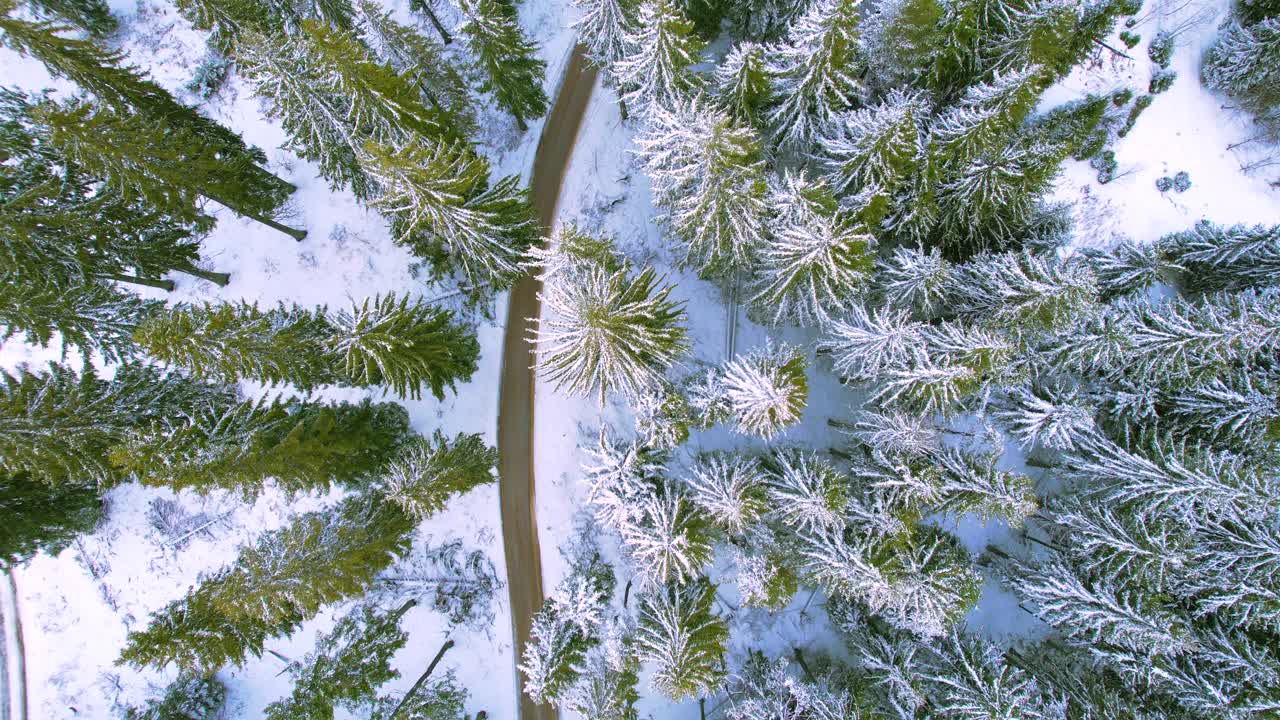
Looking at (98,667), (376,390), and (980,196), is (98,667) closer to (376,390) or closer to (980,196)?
(376,390)

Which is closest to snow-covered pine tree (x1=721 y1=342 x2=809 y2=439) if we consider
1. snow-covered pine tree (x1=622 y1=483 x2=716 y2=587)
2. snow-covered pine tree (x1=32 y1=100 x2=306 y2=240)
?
snow-covered pine tree (x1=622 y1=483 x2=716 y2=587)

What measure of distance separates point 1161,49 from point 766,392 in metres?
24.0

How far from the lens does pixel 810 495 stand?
15461 millimetres

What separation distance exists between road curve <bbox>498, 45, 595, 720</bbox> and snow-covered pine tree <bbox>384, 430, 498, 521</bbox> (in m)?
3.67

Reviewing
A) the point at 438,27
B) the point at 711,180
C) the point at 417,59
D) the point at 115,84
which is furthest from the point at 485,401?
the point at 438,27

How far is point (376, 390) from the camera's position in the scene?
2222 cm

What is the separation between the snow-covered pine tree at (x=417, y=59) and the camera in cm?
1587

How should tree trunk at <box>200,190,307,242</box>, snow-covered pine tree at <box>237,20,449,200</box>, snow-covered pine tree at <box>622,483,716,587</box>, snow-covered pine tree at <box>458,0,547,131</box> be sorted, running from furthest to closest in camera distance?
tree trunk at <box>200,190,307,242</box>
snow-covered pine tree at <box>458,0,547,131</box>
snow-covered pine tree at <box>622,483,716,587</box>
snow-covered pine tree at <box>237,20,449,200</box>

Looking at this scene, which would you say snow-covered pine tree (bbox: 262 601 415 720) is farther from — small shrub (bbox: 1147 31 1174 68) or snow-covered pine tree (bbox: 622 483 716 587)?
small shrub (bbox: 1147 31 1174 68)

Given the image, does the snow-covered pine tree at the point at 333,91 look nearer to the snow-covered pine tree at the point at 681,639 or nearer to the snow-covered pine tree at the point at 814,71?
the snow-covered pine tree at the point at 814,71

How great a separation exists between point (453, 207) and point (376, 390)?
Result: 1083cm

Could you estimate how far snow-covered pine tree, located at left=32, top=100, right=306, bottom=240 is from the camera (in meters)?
14.2

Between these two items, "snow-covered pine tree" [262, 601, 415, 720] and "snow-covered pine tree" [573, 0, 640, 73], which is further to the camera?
"snow-covered pine tree" [262, 601, 415, 720]

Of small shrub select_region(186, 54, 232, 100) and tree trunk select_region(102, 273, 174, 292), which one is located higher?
small shrub select_region(186, 54, 232, 100)
